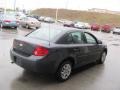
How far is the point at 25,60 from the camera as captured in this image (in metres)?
5.97

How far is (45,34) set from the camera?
6.84 m

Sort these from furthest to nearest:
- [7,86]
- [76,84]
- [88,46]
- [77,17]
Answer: [77,17], [88,46], [76,84], [7,86]

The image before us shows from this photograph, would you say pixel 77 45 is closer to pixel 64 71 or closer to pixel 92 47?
pixel 64 71

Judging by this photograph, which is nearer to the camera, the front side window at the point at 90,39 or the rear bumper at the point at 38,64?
the rear bumper at the point at 38,64

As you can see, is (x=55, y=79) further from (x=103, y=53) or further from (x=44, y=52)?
(x=103, y=53)

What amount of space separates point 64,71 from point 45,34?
131 cm

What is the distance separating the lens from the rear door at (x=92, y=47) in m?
7.59

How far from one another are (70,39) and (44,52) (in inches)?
48.2

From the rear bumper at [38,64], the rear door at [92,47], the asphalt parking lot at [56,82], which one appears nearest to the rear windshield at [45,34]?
the rear bumper at [38,64]

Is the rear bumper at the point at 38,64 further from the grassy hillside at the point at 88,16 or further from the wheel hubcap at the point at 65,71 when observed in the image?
the grassy hillside at the point at 88,16

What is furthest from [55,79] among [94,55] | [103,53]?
[103,53]

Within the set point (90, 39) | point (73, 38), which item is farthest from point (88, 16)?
point (73, 38)

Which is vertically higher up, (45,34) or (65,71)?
(45,34)

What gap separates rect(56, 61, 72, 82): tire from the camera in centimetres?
625
